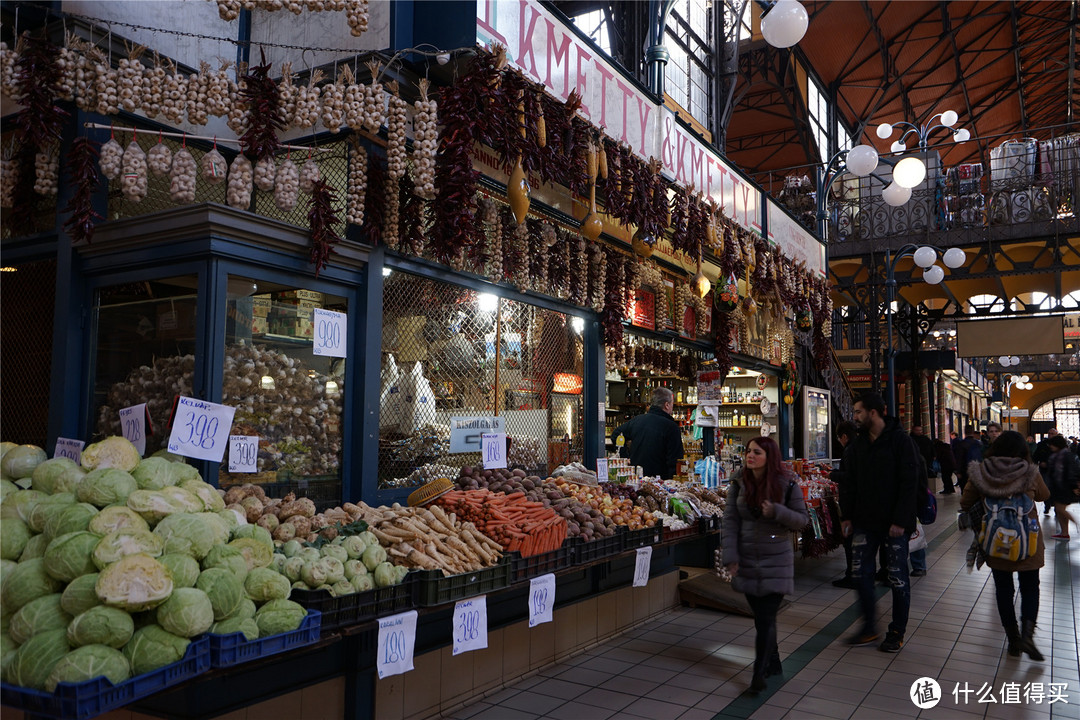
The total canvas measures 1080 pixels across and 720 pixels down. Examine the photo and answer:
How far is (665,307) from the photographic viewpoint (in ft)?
28.7

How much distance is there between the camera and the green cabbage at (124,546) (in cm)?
248

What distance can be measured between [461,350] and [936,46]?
1925 cm

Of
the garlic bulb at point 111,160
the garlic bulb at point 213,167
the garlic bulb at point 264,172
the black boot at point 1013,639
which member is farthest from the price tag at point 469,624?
the black boot at point 1013,639

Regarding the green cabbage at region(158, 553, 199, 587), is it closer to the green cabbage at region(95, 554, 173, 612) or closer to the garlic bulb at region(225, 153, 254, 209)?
the green cabbage at region(95, 554, 173, 612)

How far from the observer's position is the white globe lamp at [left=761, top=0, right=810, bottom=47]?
675 centimetres

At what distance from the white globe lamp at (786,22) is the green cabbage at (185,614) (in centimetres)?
644

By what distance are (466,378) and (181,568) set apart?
3532mm

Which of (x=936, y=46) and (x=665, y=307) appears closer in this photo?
(x=665, y=307)

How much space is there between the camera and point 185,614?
95.6 inches

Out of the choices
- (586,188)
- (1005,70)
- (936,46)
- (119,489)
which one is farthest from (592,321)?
(1005,70)

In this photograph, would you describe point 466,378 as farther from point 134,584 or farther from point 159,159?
point 134,584

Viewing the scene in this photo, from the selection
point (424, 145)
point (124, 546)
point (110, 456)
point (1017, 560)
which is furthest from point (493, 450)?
point (1017, 560)

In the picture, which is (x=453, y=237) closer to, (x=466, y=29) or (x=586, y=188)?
(x=466, y=29)

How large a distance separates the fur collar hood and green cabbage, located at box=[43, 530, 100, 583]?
216 inches
